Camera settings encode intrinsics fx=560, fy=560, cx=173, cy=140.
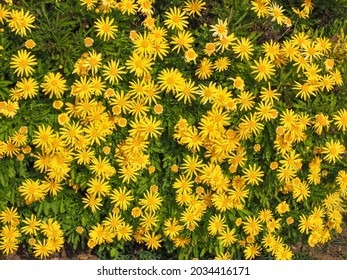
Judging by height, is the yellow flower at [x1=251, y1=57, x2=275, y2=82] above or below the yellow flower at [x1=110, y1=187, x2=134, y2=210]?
above

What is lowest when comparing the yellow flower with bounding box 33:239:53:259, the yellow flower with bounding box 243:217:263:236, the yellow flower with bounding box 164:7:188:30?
the yellow flower with bounding box 33:239:53:259

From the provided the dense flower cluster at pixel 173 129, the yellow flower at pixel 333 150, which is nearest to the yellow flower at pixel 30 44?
the dense flower cluster at pixel 173 129

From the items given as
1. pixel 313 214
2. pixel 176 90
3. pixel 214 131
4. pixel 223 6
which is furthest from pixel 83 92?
pixel 313 214

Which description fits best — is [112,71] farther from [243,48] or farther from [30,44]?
[243,48]

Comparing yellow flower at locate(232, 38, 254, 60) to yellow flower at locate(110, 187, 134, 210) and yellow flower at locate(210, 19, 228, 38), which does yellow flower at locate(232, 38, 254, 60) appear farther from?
yellow flower at locate(110, 187, 134, 210)

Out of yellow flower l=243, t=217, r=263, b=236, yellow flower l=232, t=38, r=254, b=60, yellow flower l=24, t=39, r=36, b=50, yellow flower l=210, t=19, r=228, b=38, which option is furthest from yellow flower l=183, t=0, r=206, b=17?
yellow flower l=243, t=217, r=263, b=236

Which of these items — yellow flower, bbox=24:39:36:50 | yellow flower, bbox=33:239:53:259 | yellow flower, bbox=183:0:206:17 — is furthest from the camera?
yellow flower, bbox=33:239:53:259

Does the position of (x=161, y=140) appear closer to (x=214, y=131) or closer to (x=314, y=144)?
(x=214, y=131)

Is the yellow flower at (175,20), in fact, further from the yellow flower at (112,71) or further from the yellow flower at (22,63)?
the yellow flower at (22,63)
